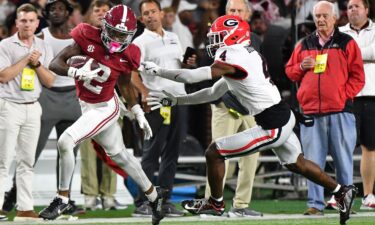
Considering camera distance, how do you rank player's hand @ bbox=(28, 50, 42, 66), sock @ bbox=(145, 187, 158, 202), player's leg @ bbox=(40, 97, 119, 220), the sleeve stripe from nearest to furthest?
the sleeve stripe < player's leg @ bbox=(40, 97, 119, 220) < sock @ bbox=(145, 187, 158, 202) < player's hand @ bbox=(28, 50, 42, 66)

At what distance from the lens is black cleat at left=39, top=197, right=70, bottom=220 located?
29.8ft

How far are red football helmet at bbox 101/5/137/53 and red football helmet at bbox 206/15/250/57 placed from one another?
75 centimetres

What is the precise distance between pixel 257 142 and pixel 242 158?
1.62m

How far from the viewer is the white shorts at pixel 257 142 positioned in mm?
9141

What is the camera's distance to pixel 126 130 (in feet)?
41.8

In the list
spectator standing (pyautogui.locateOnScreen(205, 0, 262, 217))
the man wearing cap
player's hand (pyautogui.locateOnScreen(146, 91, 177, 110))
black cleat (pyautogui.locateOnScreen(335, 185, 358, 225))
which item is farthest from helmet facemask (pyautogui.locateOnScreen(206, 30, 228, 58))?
the man wearing cap

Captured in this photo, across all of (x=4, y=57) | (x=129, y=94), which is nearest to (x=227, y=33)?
(x=129, y=94)

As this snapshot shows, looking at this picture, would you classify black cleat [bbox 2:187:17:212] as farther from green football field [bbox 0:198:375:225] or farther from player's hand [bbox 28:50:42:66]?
player's hand [bbox 28:50:42:66]

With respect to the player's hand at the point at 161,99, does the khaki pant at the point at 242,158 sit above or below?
below

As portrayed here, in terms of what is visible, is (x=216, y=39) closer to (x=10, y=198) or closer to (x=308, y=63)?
(x=308, y=63)

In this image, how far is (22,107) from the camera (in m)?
10.5

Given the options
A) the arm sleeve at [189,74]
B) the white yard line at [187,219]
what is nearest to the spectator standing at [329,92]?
the white yard line at [187,219]

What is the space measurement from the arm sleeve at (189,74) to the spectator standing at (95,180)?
2.85 meters

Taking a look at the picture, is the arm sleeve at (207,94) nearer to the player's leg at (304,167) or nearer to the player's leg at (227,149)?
the player's leg at (227,149)
